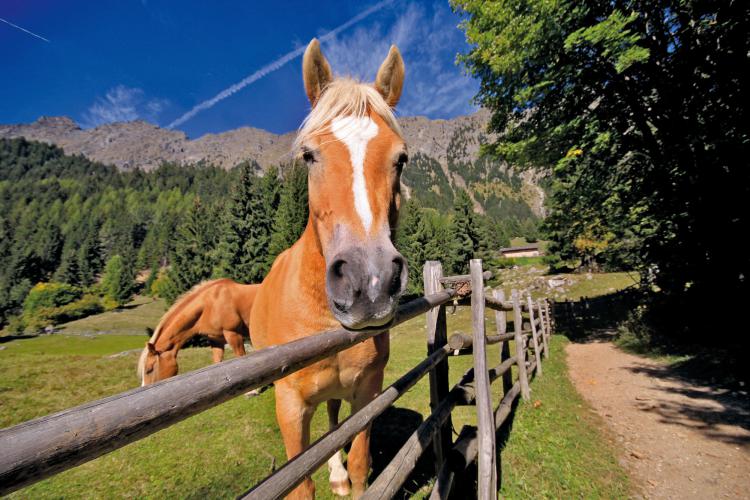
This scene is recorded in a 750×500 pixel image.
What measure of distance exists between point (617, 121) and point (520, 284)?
23.9m

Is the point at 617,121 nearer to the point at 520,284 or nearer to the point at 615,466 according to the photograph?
the point at 615,466

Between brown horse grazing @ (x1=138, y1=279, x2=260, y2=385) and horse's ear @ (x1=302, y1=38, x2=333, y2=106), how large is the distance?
588 cm

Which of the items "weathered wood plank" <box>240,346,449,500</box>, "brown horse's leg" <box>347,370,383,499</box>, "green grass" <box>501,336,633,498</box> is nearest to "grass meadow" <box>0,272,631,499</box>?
"green grass" <box>501,336,633,498</box>

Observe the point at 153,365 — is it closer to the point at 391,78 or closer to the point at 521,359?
the point at 391,78

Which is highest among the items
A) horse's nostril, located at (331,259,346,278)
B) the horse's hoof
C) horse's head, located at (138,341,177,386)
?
horse's nostril, located at (331,259,346,278)

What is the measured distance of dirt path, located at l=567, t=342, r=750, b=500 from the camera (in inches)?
150

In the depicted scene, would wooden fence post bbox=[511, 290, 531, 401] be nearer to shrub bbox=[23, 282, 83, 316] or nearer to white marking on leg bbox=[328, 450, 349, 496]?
white marking on leg bbox=[328, 450, 349, 496]

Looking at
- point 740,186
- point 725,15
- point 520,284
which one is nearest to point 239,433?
point 740,186

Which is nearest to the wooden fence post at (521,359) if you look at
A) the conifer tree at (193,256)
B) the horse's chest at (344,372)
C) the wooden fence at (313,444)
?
the wooden fence at (313,444)

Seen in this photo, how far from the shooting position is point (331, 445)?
169 centimetres

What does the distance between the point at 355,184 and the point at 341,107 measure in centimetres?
75

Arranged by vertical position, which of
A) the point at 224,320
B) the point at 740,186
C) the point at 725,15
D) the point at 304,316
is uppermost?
the point at 725,15

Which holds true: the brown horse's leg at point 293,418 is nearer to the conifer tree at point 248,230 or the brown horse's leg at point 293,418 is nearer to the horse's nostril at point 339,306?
the horse's nostril at point 339,306

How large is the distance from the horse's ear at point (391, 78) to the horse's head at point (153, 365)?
620cm
